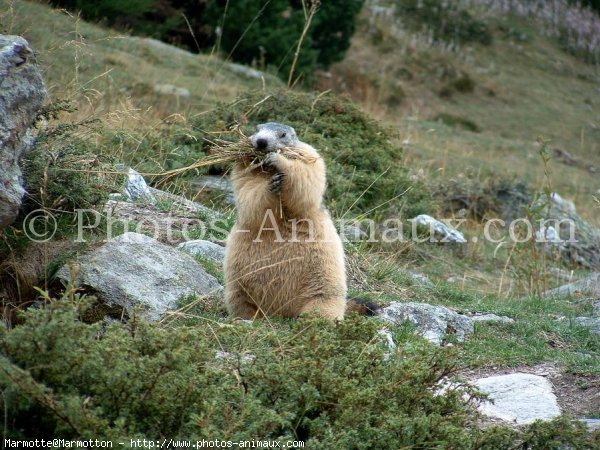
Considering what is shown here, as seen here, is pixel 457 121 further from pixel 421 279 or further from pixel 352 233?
pixel 421 279

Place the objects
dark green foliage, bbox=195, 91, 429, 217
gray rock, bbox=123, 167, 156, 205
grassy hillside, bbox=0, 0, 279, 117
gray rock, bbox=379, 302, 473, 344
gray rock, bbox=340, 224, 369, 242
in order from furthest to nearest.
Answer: grassy hillside, bbox=0, 0, 279, 117 < dark green foliage, bbox=195, 91, 429, 217 < gray rock, bbox=340, 224, 369, 242 < gray rock, bbox=123, 167, 156, 205 < gray rock, bbox=379, 302, 473, 344

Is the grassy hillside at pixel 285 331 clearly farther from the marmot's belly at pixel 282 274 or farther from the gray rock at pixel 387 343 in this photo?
the marmot's belly at pixel 282 274

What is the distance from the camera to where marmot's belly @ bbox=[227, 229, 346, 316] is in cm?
731

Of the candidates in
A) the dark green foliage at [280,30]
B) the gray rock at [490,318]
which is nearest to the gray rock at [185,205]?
the gray rock at [490,318]

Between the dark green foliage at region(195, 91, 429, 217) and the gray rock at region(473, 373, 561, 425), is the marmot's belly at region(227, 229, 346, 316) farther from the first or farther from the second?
the dark green foliage at region(195, 91, 429, 217)

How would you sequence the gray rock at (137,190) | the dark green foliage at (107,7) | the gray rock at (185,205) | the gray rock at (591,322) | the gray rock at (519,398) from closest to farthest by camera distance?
the gray rock at (519,398) < the gray rock at (591,322) < the gray rock at (137,190) < the gray rock at (185,205) < the dark green foliage at (107,7)

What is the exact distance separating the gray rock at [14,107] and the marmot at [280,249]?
6.64 feet

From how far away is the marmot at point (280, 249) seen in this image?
287 inches

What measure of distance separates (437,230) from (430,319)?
4.93 m

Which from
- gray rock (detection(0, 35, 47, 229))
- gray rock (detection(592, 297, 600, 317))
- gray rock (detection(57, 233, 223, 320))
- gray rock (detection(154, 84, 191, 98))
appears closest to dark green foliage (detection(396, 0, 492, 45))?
gray rock (detection(154, 84, 191, 98))

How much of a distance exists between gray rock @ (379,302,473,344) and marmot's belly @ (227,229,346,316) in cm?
106

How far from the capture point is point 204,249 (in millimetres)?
9117

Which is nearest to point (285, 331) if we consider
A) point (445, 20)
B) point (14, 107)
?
point (14, 107)

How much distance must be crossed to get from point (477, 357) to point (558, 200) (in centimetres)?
954
